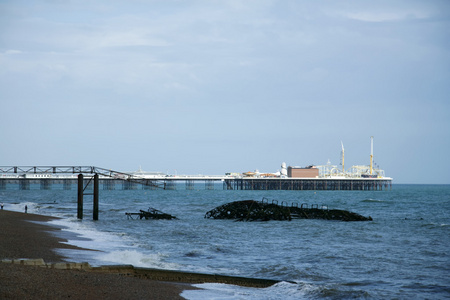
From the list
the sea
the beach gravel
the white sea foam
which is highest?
the beach gravel

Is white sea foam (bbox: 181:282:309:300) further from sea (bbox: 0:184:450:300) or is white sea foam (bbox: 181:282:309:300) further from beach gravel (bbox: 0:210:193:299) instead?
beach gravel (bbox: 0:210:193:299)

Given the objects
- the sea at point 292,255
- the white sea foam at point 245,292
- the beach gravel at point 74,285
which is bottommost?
the sea at point 292,255

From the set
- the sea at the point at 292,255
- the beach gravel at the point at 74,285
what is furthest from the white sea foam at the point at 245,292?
the beach gravel at the point at 74,285

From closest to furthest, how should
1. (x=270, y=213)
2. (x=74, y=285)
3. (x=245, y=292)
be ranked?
(x=74, y=285), (x=245, y=292), (x=270, y=213)

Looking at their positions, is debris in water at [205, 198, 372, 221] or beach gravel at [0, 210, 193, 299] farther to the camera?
debris in water at [205, 198, 372, 221]

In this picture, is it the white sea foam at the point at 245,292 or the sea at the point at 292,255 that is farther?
the sea at the point at 292,255

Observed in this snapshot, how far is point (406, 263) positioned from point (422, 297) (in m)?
7.00

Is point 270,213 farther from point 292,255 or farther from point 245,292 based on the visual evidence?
point 245,292

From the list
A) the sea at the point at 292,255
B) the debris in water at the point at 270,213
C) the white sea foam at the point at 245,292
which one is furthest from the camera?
the debris in water at the point at 270,213

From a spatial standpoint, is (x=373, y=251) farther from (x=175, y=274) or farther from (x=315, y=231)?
(x=175, y=274)

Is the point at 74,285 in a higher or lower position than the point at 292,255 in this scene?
higher

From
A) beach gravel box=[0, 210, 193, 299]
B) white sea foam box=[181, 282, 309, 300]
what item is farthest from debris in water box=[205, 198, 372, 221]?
beach gravel box=[0, 210, 193, 299]

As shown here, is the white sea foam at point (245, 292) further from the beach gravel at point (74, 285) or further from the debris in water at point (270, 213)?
the debris in water at point (270, 213)

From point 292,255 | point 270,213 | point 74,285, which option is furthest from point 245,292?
point 270,213
